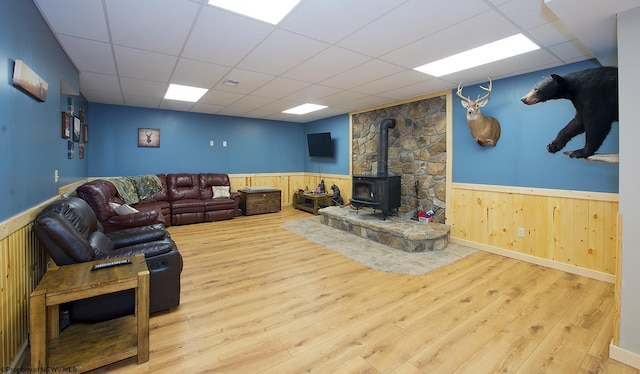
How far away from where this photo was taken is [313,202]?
705cm

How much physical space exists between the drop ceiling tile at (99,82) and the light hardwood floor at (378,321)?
9.16 ft

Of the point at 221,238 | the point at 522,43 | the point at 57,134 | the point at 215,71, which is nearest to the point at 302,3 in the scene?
the point at 215,71

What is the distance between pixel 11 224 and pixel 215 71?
2.61 m

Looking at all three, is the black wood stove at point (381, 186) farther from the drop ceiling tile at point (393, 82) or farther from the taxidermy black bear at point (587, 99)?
the taxidermy black bear at point (587, 99)

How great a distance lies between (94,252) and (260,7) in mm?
2215

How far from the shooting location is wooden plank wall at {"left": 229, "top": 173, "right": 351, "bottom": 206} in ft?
22.4

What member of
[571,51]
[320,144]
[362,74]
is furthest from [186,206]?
[571,51]

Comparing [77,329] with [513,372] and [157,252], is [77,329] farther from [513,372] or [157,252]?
[513,372]

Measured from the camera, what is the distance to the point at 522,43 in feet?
8.94

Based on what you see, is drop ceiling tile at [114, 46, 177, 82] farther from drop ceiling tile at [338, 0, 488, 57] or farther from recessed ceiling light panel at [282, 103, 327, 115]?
recessed ceiling light panel at [282, 103, 327, 115]

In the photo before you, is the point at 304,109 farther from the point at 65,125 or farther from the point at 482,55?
the point at 65,125

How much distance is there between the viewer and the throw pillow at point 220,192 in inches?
249

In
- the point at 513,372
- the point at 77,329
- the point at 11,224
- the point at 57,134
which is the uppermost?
the point at 57,134

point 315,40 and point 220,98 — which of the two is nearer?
point 315,40
